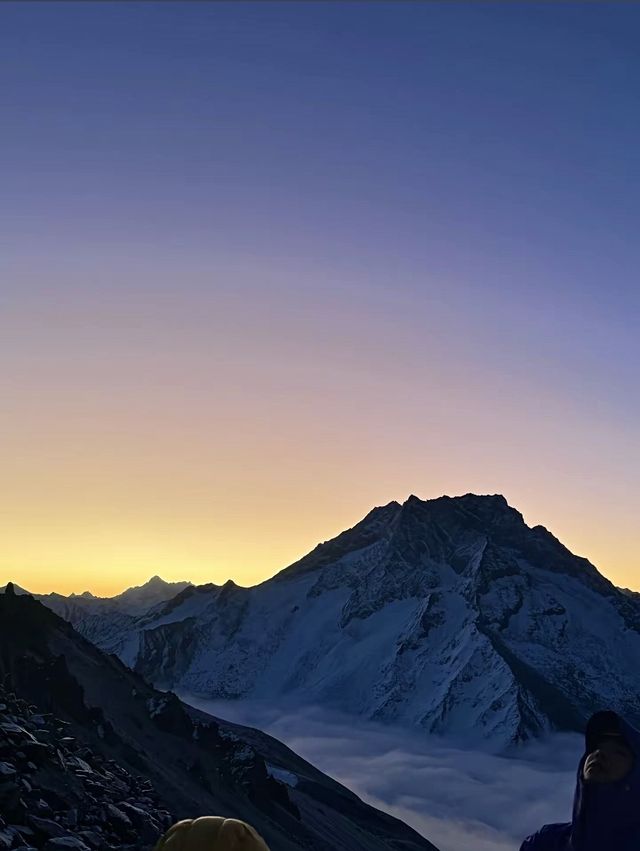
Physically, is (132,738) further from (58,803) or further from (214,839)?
(214,839)

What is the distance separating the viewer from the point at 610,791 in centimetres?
738

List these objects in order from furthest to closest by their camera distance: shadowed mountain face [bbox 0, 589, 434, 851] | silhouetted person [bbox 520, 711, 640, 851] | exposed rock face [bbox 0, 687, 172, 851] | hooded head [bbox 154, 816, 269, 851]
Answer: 1. shadowed mountain face [bbox 0, 589, 434, 851]
2. exposed rock face [bbox 0, 687, 172, 851]
3. silhouetted person [bbox 520, 711, 640, 851]
4. hooded head [bbox 154, 816, 269, 851]

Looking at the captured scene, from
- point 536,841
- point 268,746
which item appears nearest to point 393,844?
point 268,746

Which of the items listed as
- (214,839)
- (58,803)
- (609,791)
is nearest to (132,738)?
(58,803)

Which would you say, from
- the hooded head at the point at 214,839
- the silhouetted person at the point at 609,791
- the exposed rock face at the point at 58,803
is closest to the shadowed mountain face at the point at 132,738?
the exposed rock face at the point at 58,803

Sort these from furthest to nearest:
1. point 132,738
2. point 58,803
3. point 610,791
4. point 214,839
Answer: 1. point 132,738
2. point 58,803
3. point 610,791
4. point 214,839

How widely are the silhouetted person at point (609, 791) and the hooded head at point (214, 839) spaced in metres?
2.72

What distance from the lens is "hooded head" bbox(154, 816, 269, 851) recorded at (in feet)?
19.2

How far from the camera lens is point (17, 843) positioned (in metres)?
24.9

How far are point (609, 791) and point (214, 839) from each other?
10.5 ft

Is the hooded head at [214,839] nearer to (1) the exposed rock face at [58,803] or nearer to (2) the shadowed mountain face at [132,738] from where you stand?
(1) the exposed rock face at [58,803]

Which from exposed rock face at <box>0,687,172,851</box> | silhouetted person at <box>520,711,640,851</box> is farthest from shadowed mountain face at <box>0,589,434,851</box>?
silhouetted person at <box>520,711,640,851</box>

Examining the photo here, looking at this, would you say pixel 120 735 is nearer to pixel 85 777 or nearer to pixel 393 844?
pixel 85 777

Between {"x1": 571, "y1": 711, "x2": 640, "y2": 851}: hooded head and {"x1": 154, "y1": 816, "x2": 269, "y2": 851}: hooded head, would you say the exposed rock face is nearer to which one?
{"x1": 571, "y1": 711, "x2": 640, "y2": 851}: hooded head
